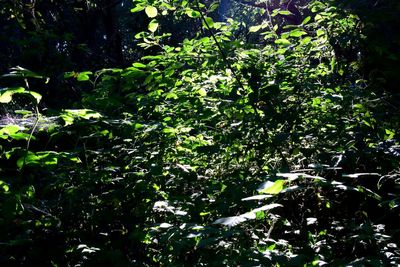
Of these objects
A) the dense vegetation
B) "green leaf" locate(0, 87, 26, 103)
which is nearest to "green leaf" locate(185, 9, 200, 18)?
the dense vegetation

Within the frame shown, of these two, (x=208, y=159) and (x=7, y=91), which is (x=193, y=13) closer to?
(x=208, y=159)

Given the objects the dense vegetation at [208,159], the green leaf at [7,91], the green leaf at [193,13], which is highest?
the green leaf at [193,13]

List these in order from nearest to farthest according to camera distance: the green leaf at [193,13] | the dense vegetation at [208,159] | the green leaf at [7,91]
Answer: the green leaf at [7,91] < the dense vegetation at [208,159] < the green leaf at [193,13]

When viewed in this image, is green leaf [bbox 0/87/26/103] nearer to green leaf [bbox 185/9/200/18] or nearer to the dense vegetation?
the dense vegetation

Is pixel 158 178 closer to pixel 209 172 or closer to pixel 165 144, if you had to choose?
pixel 165 144

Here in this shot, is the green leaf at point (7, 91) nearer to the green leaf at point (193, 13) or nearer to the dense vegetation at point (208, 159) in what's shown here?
the dense vegetation at point (208, 159)

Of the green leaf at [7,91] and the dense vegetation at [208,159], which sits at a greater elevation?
the green leaf at [7,91]

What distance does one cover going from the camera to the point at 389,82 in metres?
3.21

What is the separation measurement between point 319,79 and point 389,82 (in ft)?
1.93

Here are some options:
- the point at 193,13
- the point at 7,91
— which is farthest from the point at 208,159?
the point at 7,91

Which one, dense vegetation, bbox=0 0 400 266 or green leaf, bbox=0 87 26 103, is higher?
green leaf, bbox=0 87 26 103

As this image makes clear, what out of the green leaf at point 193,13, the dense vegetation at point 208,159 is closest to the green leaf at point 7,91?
the dense vegetation at point 208,159

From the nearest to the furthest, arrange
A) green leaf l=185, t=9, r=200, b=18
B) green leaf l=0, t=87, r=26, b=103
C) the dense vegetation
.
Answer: green leaf l=0, t=87, r=26, b=103, the dense vegetation, green leaf l=185, t=9, r=200, b=18

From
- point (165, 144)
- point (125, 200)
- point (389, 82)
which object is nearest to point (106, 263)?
point (125, 200)
